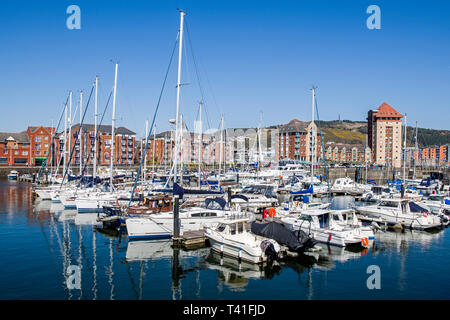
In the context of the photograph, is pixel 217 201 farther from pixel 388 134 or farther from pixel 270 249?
pixel 388 134

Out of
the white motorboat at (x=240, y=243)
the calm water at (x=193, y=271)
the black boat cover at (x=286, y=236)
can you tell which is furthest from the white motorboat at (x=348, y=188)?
the white motorboat at (x=240, y=243)

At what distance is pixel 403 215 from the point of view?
36.2 metres

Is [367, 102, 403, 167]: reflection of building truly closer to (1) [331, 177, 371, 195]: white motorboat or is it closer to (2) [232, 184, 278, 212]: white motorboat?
(1) [331, 177, 371, 195]: white motorboat

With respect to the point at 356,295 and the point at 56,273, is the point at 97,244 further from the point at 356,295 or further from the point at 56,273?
the point at 356,295

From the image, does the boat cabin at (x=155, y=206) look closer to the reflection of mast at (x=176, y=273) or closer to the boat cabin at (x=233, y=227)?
the reflection of mast at (x=176, y=273)

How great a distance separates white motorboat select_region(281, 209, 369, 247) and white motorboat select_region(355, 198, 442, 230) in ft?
28.9

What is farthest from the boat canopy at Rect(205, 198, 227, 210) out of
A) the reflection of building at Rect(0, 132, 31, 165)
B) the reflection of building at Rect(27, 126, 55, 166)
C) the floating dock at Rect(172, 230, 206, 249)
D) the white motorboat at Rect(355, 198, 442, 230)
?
the reflection of building at Rect(0, 132, 31, 165)

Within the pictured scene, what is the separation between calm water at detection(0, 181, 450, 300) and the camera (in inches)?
734

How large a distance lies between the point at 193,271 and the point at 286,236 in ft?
23.6

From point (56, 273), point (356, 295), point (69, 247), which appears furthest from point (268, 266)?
point (69, 247)

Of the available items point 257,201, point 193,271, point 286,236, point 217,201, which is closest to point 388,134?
point 257,201

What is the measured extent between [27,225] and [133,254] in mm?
15922

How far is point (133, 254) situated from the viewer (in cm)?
2547

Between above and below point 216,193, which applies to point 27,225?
below
